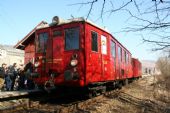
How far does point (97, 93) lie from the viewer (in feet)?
41.5

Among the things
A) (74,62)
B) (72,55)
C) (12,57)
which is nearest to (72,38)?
(72,55)

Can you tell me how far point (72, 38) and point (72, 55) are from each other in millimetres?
691

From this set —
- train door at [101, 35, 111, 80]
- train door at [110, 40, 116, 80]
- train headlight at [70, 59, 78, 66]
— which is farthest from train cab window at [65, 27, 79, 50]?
train door at [110, 40, 116, 80]

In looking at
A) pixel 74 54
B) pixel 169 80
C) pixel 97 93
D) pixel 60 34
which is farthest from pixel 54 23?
pixel 169 80

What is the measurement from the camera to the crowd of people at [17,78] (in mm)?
15148

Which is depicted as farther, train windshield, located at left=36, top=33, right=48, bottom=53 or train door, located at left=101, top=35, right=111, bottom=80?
train windshield, located at left=36, top=33, right=48, bottom=53

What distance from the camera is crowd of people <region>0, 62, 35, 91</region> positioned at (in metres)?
15.1

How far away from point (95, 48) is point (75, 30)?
3.54 ft

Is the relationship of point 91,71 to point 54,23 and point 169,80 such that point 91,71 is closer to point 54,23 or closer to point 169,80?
point 54,23

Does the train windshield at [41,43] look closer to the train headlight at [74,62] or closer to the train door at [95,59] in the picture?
the train headlight at [74,62]

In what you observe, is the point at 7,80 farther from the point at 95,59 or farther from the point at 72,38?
the point at 95,59

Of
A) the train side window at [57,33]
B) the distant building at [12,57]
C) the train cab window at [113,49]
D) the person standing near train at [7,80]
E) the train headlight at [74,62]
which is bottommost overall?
the person standing near train at [7,80]

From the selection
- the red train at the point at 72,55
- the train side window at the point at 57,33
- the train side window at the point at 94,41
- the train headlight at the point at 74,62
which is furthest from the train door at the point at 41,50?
the train side window at the point at 94,41

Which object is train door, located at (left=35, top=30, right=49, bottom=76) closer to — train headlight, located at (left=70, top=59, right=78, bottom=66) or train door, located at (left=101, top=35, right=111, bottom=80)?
train headlight, located at (left=70, top=59, right=78, bottom=66)
